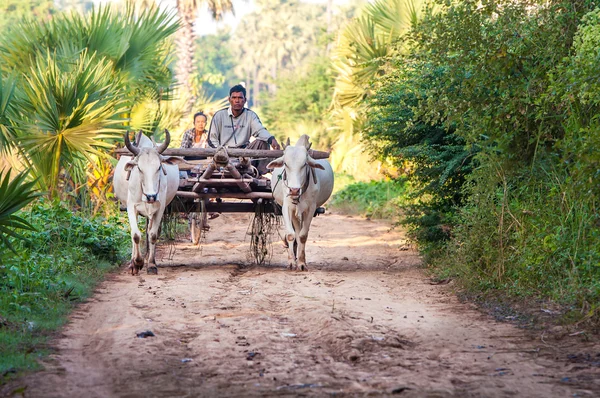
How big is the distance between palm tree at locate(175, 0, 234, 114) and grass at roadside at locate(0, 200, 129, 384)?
14146mm

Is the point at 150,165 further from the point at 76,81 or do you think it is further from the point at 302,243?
the point at 302,243

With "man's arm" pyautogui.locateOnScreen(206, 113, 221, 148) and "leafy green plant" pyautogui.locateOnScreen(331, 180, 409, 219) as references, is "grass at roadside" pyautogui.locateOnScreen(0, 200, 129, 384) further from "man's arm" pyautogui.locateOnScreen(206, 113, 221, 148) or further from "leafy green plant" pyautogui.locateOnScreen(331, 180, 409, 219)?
"leafy green plant" pyautogui.locateOnScreen(331, 180, 409, 219)

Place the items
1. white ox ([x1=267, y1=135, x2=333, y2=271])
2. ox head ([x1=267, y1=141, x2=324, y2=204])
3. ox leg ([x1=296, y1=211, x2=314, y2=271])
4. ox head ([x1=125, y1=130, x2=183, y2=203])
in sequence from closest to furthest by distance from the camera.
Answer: ox head ([x1=125, y1=130, x2=183, y2=203]) → ox head ([x1=267, y1=141, x2=324, y2=204]) → white ox ([x1=267, y1=135, x2=333, y2=271]) → ox leg ([x1=296, y1=211, x2=314, y2=271])

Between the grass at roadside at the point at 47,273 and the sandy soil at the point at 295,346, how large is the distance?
0.20m

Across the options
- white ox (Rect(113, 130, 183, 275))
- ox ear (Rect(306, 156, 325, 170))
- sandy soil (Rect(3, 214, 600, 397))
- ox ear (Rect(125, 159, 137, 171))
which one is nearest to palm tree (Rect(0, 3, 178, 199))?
white ox (Rect(113, 130, 183, 275))

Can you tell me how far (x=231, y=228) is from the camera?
16828 millimetres

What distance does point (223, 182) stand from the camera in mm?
10000

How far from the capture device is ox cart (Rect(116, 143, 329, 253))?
32.8ft

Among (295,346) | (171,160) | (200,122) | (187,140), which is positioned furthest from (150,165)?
(200,122)

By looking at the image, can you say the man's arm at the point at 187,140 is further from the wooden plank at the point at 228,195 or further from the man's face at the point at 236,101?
the wooden plank at the point at 228,195

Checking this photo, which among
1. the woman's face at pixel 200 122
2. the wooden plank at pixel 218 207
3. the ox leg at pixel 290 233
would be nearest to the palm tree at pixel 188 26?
the woman's face at pixel 200 122

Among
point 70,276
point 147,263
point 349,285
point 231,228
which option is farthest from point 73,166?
point 231,228

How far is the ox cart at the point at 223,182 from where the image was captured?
393 inches

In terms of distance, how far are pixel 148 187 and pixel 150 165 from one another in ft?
0.93
